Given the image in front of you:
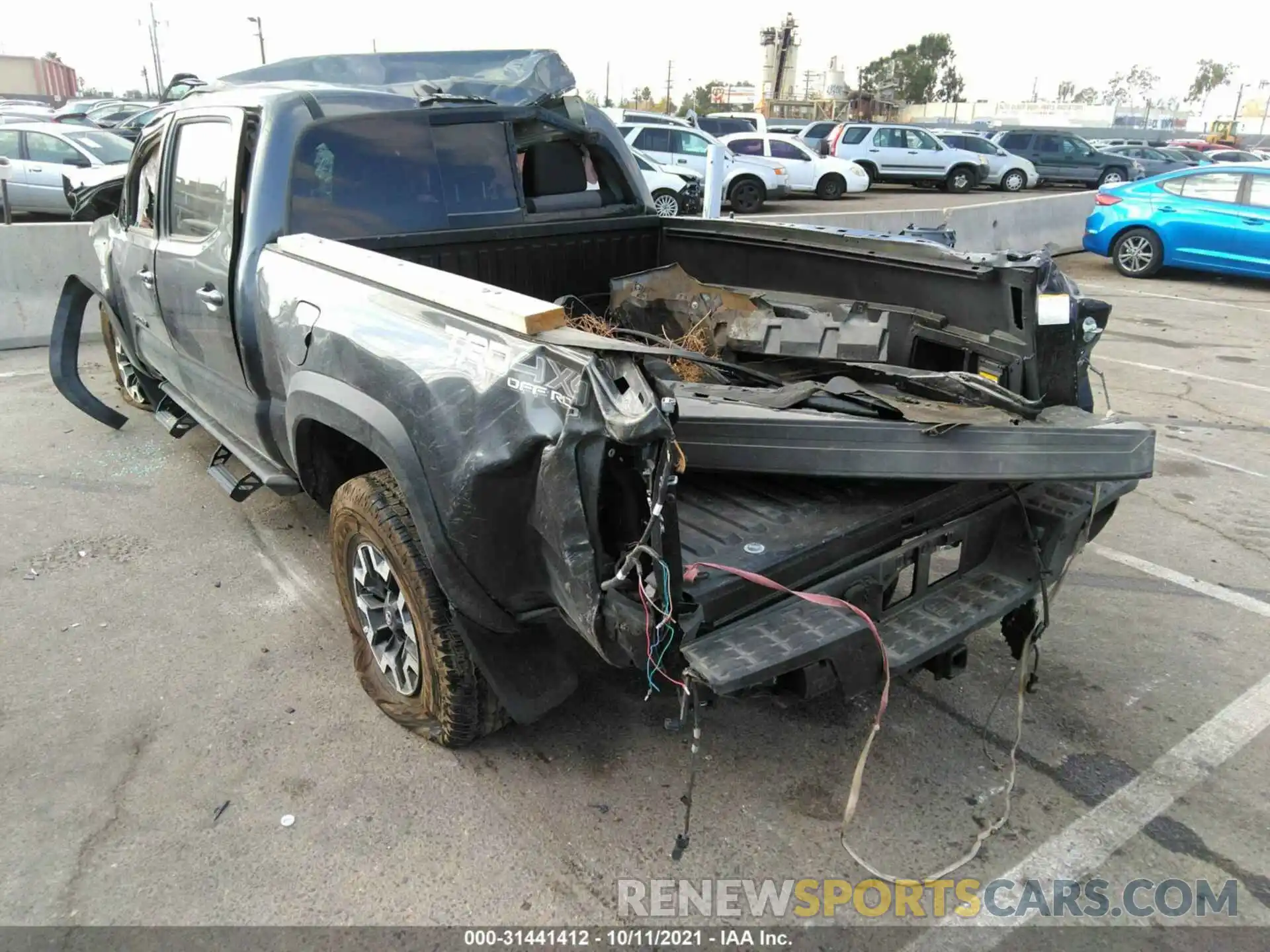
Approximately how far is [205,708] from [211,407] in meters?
1.68

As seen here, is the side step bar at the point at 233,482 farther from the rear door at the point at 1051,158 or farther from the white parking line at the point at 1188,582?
the rear door at the point at 1051,158

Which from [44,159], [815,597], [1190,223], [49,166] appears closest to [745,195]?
[1190,223]

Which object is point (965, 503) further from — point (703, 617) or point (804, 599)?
point (703, 617)

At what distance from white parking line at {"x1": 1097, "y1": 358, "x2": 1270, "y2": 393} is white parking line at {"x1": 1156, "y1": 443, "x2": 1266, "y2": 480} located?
218cm

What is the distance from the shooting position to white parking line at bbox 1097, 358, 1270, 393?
25.2 feet

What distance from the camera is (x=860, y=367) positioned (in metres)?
3.78

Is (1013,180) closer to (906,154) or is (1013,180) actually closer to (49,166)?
(906,154)

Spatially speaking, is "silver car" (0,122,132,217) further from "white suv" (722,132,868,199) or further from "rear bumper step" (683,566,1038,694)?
"rear bumper step" (683,566,1038,694)

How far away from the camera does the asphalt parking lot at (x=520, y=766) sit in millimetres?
2570

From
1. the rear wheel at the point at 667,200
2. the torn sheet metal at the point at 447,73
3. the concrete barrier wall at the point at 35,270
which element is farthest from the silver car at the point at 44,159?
the torn sheet metal at the point at 447,73

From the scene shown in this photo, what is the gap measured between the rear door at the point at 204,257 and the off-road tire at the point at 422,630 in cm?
106

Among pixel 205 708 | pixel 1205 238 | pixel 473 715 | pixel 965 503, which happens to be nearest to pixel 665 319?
pixel 965 503

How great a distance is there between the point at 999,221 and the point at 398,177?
39.8ft

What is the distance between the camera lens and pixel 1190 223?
40.4 ft
